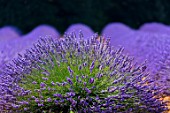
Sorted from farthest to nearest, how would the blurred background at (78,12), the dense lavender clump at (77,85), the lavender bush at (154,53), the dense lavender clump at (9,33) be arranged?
the blurred background at (78,12) → the dense lavender clump at (9,33) → the lavender bush at (154,53) → the dense lavender clump at (77,85)

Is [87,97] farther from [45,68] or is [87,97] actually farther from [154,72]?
[154,72]

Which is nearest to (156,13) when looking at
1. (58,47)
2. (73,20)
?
(73,20)

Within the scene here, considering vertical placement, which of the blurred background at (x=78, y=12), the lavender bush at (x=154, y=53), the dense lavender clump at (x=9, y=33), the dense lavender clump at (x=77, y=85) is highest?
the blurred background at (x=78, y=12)

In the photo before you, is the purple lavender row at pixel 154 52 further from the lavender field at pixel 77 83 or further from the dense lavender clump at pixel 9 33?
the dense lavender clump at pixel 9 33

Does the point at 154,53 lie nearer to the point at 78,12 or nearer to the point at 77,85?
the point at 77,85

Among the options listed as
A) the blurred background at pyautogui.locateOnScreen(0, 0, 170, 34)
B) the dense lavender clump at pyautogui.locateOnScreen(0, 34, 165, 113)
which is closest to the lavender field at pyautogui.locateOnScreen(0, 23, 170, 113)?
the dense lavender clump at pyautogui.locateOnScreen(0, 34, 165, 113)

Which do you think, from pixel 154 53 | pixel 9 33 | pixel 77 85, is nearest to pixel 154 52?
pixel 154 53

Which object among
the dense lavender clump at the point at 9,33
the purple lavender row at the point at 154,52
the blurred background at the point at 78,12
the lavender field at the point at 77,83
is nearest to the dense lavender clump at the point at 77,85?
the lavender field at the point at 77,83
